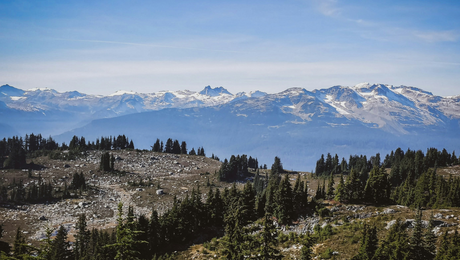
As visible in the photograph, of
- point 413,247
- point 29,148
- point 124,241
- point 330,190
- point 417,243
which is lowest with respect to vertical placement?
point 29,148

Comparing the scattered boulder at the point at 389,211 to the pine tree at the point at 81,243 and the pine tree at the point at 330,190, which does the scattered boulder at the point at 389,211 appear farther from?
the pine tree at the point at 81,243

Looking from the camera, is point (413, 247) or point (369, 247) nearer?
point (413, 247)

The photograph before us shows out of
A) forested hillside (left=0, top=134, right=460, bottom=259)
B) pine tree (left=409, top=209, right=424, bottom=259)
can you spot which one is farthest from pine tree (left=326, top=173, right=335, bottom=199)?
pine tree (left=409, top=209, right=424, bottom=259)

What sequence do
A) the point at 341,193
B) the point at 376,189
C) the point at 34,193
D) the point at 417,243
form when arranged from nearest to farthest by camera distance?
the point at 417,243 → the point at 341,193 → the point at 376,189 → the point at 34,193

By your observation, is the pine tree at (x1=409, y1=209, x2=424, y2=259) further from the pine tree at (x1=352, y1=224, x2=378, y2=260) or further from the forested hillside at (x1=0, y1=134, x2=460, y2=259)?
the pine tree at (x1=352, y1=224, x2=378, y2=260)

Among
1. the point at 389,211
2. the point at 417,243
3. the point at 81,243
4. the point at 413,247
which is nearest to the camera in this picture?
the point at 413,247

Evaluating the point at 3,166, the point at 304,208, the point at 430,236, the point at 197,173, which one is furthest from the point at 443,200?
the point at 3,166

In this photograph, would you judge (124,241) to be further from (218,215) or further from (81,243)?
(218,215)

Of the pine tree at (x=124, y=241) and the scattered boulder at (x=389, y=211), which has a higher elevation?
the pine tree at (x=124, y=241)

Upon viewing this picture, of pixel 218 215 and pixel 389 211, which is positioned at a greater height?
pixel 389 211

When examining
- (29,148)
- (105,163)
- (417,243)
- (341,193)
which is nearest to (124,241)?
(417,243)

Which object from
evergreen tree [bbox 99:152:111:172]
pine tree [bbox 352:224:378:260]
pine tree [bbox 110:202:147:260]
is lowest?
evergreen tree [bbox 99:152:111:172]

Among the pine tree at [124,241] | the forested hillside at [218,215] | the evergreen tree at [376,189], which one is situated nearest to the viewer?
the pine tree at [124,241]

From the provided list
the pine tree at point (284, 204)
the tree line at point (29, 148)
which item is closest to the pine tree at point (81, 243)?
the pine tree at point (284, 204)
